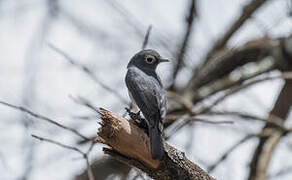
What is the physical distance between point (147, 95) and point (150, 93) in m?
0.04

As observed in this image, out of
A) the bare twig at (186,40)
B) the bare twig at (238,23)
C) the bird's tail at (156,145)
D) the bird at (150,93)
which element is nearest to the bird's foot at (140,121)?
the bird at (150,93)

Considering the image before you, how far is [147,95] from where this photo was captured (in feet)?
14.0

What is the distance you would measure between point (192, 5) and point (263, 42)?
36.5 inches

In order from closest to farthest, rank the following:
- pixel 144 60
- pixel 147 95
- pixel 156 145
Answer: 1. pixel 156 145
2. pixel 147 95
3. pixel 144 60

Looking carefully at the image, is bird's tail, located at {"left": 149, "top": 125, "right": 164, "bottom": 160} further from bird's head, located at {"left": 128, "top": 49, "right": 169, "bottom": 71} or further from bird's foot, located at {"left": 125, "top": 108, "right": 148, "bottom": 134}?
bird's head, located at {"left": 128, "top": 49, "right": 169, "bottom": 71}

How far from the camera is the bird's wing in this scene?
4030mm

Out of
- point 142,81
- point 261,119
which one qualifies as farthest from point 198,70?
point 142,81

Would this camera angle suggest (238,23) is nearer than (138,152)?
No

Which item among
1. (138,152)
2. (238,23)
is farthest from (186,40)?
(138,152)

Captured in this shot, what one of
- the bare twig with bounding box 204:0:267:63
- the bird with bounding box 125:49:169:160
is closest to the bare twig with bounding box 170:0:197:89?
the bare twig with bounding box 204:0:267:63

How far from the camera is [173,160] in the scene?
355cm

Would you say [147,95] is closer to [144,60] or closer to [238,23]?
[144,60]

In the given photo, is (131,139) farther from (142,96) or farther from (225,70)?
(225,70)

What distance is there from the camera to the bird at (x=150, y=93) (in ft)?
11.7
